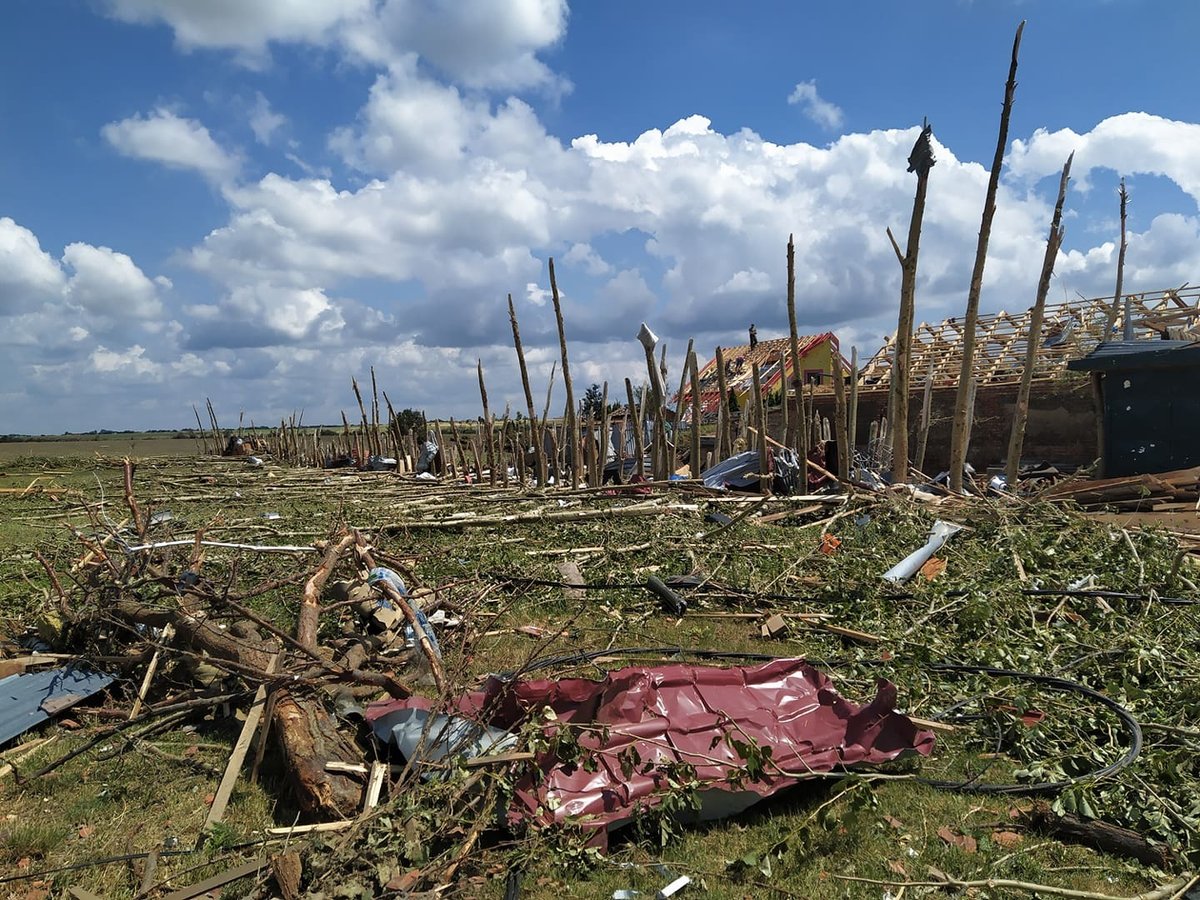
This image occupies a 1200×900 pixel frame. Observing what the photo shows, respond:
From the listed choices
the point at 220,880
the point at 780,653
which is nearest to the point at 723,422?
the point at 780,653

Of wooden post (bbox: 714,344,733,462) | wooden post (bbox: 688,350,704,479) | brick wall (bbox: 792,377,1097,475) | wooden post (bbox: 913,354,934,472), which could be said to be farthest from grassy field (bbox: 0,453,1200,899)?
brick wall (bbox: 792,377,1097,475)

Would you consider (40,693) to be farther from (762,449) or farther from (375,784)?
(762,449)

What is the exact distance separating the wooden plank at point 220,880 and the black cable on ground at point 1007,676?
1511 millimetres

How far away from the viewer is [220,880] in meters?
2.86

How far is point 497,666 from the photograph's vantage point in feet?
18.3

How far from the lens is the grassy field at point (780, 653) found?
3.03 meters

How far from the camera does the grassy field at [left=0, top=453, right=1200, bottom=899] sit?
3031 millimetres

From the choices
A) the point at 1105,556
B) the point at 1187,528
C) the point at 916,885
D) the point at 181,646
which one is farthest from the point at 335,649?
the point at 1187,528

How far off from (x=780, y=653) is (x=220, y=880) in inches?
156

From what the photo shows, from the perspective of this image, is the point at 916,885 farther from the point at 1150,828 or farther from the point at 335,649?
the point at 335,649

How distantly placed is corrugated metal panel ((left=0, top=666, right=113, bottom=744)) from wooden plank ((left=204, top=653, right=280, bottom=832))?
1520 mm

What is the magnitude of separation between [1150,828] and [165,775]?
15.2ft

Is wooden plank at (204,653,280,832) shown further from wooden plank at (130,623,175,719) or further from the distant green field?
the distant green field

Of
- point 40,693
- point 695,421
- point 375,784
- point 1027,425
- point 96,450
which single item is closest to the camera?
point 375,784
